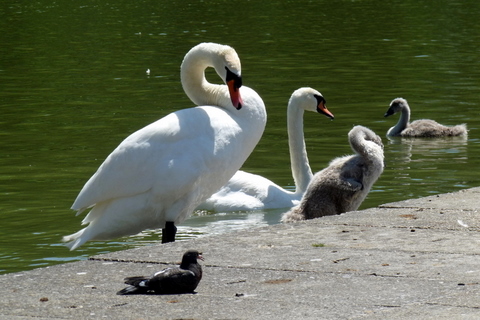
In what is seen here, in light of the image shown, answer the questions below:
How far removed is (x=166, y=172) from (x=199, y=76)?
4.83 ft

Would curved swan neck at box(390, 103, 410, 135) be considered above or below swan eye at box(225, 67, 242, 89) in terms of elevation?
below

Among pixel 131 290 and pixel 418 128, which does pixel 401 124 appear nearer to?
pixel 418 128

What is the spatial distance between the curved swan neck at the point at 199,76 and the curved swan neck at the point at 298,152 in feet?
8.64

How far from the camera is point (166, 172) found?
759 centimetres

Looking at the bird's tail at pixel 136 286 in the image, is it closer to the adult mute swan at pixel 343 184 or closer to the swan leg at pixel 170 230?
the swan leg at pixel 170 230

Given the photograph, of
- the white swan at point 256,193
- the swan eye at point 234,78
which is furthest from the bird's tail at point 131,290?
the white swan at point 256,193

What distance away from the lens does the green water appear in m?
11.2

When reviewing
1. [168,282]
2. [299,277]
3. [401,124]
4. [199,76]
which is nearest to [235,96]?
[199,76]

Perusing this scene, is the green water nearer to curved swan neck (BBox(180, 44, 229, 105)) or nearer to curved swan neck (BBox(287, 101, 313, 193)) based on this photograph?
curved swan neck (BBox(287, 101, 313, 193))

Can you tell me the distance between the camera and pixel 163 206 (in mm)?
7762

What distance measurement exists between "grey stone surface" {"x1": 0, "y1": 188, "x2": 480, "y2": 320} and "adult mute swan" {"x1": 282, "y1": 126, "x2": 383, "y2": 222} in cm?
266

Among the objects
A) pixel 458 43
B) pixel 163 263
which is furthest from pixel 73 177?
pixel 458 43

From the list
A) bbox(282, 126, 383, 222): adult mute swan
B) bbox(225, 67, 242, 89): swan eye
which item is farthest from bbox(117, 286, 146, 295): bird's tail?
bbox(282, 126, 383, 222): adult mute swan

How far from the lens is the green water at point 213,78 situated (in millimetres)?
11203
